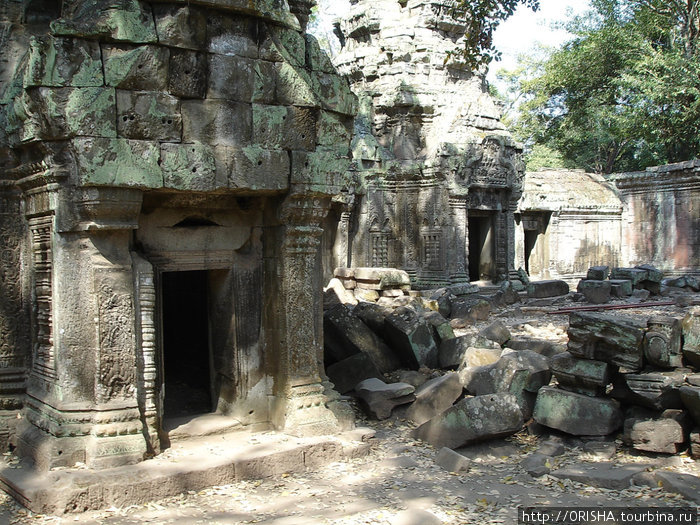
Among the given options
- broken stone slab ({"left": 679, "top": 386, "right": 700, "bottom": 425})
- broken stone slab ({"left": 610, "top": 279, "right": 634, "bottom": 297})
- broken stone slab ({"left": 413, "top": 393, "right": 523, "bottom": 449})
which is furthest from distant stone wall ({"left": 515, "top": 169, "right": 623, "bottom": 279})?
broken stone slab ({"left": 679, "top": 386, "right": 700, "bottom": 425})

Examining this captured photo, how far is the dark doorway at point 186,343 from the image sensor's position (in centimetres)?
676

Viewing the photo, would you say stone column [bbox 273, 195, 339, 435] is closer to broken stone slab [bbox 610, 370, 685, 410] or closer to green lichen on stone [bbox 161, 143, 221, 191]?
green lichen on stone [bbox 161, 143, 221, 191]

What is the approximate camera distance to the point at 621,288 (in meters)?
14.1

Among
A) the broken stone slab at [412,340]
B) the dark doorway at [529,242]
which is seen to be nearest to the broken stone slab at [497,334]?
the broken stone slab at [412,340]

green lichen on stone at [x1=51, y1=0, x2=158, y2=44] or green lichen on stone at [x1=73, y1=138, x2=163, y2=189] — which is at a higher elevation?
green lichen on stone at [x1=51, y1=0, x2=158, y2=44]

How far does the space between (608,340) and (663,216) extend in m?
16.4

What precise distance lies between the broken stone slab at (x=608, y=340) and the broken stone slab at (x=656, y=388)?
11 centimetres

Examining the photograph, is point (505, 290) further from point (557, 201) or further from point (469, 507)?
point (469, 507)

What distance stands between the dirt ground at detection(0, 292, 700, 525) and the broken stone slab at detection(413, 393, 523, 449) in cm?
15

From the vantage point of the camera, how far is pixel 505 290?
1396 cm

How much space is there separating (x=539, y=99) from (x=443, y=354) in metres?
24.7

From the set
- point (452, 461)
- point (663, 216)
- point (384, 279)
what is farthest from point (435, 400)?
point (663, 216)

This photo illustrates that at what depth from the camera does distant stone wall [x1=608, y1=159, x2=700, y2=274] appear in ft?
64.1

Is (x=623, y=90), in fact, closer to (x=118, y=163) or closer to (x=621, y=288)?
(x=621, y=288)
